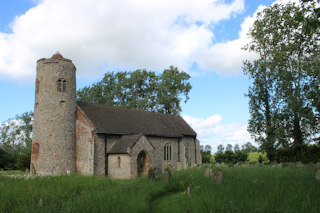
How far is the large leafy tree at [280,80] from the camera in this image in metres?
27.0

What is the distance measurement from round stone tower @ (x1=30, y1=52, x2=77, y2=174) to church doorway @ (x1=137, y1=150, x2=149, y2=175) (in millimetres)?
5670

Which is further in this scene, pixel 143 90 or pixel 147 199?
pixel 143 90

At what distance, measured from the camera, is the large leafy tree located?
27016mm

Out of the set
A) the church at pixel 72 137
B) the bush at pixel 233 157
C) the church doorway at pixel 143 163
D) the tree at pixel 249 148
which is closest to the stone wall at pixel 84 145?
the church at pixel 72 137

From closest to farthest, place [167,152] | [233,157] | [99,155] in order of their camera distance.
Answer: [99,155] < [167,152] < [233,157]

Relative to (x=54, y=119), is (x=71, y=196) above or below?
below

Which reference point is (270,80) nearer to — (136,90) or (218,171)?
(218,171)

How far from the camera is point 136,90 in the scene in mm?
45906

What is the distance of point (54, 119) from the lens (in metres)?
22.4

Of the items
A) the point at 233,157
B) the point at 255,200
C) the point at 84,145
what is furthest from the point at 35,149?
the point at 233,157

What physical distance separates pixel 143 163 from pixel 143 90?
23.3 metres

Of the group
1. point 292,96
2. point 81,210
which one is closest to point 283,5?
point 292,96

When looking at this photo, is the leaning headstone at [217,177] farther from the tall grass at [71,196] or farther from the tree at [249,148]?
the tree at [249,148]

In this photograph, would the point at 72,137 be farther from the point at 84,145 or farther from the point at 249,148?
the point at 249,148
